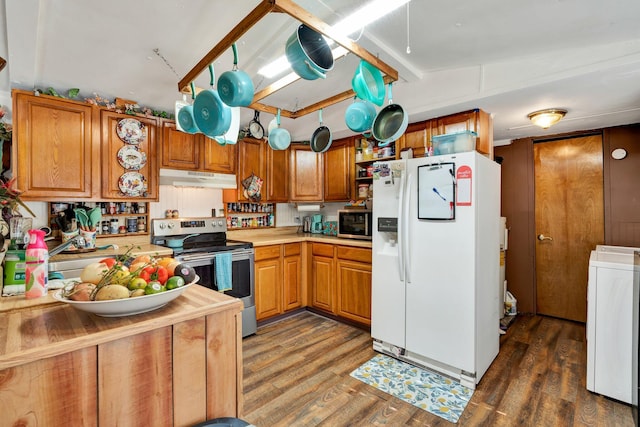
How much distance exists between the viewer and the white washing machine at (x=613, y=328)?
79.8 inches

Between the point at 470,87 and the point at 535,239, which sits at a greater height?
the point at 470,87

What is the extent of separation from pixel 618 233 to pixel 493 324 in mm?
1852

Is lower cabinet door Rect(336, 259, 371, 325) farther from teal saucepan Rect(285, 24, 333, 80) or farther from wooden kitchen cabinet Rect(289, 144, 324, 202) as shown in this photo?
teal saucepan Rect(285, 24, 333, 80)

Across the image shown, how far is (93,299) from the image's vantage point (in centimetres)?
97

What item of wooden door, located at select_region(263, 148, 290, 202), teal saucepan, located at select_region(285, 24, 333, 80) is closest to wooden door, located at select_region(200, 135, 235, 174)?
wooden door, located at select_region(263, 148, 290, 202)

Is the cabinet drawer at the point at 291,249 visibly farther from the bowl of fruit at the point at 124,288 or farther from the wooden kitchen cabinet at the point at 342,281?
the bowl of fruit at the point at 124,288

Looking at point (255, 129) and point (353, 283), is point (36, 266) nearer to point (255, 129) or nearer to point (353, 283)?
point (255, 129)

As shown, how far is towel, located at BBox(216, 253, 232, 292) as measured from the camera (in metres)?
2.92

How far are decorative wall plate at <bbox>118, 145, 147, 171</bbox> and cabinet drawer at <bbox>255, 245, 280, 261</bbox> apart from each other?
136cm

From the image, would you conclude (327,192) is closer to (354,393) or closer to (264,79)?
(264,79)

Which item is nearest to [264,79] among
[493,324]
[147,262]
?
[147,262]

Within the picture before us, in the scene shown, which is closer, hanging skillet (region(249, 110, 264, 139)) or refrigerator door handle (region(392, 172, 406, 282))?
refrigerator door handle (region(392, 172, 406, 282))

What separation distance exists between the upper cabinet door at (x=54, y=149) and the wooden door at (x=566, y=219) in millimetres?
4608

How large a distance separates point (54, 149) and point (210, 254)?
145 centimetres
